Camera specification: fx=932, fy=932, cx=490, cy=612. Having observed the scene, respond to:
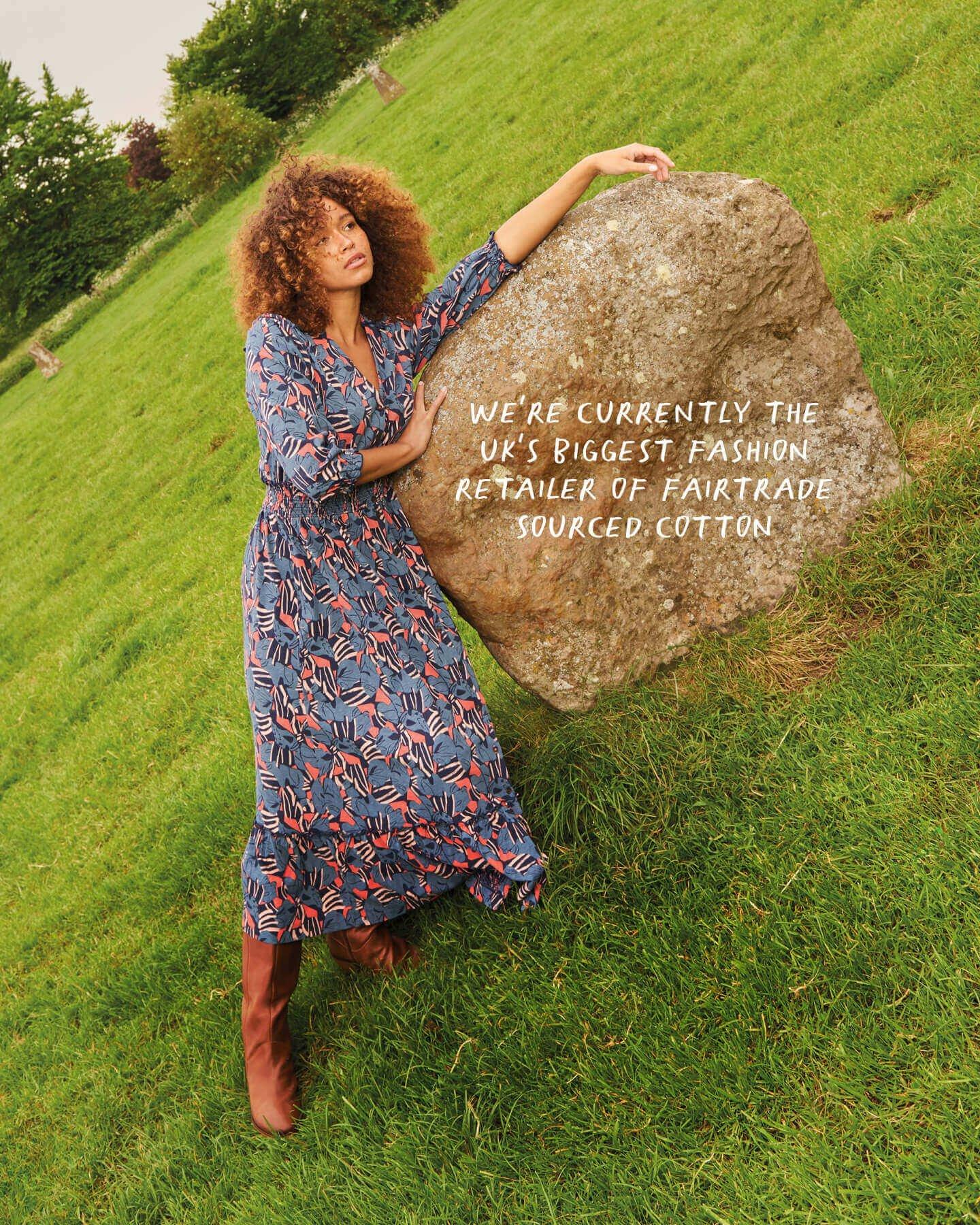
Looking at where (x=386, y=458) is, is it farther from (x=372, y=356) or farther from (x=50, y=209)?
(x=50, y=209)

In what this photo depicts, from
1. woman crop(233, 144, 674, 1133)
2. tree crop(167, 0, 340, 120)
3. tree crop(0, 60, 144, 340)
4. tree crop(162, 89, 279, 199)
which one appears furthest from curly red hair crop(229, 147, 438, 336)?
tree crop(167, 0, 340, 120)

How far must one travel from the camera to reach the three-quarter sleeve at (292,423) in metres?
3.78

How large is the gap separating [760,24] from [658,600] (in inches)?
394

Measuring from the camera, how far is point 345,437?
3.97m

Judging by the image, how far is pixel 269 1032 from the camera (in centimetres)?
402

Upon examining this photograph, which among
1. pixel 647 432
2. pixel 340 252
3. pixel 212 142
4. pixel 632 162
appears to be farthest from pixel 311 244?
pixel 212 142

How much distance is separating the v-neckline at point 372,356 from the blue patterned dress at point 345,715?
0.9 inches

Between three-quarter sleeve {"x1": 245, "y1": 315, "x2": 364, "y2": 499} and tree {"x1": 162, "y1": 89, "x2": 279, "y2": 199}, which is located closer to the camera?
three-quarter sleeve {"x1": 245, "y1": 315, "x2": 364, "y2": 499}

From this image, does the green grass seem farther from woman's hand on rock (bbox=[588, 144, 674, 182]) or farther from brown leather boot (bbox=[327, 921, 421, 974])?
woman's hand on rock (bbox=[588, 144, 674, 182])

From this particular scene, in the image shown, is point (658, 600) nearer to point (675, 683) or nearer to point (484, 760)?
point (675, 683)

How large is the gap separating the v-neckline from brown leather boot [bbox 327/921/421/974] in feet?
7.99

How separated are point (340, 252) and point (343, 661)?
188cm

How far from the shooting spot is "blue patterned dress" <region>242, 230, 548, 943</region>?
397 cm

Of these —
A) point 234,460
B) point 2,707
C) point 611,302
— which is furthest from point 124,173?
point 611,302
